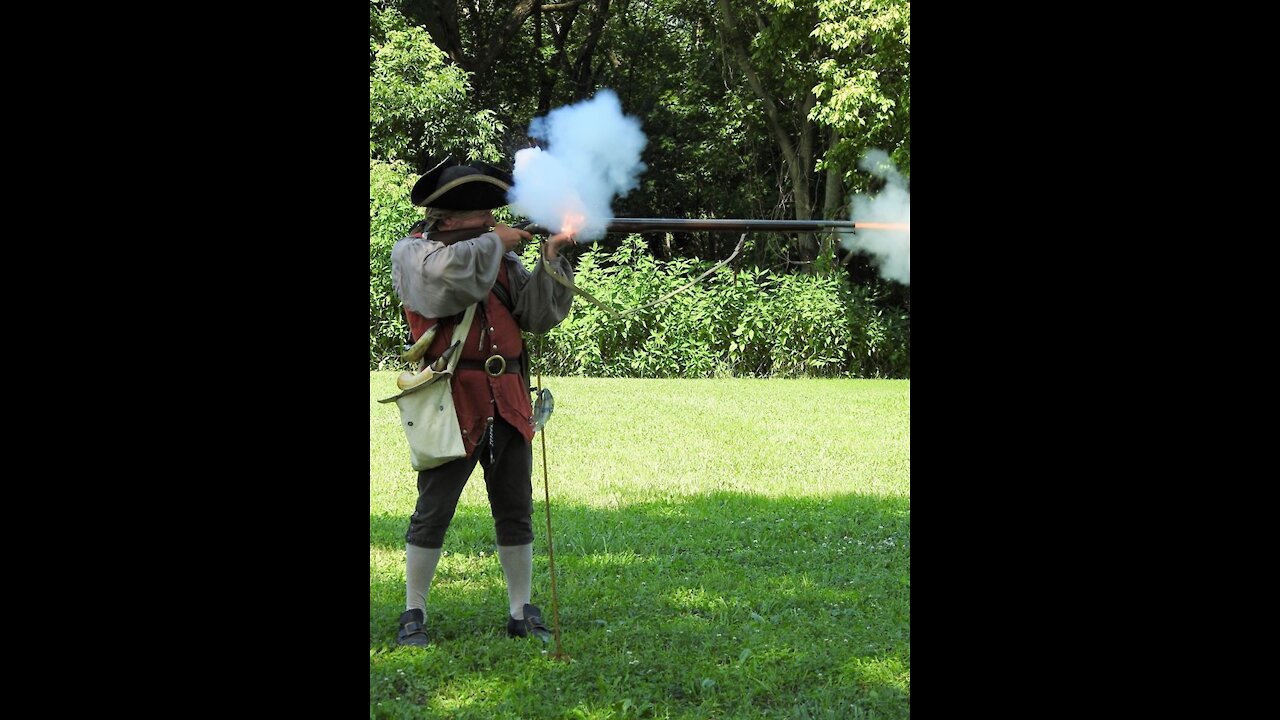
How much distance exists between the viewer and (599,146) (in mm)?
4852

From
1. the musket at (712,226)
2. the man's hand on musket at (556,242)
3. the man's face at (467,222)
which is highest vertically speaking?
the man's face at (467,222)

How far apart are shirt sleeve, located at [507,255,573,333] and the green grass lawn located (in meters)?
1.40

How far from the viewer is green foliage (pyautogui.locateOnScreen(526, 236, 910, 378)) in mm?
18531

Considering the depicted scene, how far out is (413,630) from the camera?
16.4 ft

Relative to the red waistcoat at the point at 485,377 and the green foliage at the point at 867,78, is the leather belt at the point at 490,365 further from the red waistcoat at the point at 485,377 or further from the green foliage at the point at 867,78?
the green foliage at the point at 867,78

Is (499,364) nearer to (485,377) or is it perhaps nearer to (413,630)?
(485,377)

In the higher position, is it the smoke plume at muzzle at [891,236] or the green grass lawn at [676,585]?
the smoke plume at muzzle at [891,236]

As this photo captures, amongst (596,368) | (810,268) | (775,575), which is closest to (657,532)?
(775,575)

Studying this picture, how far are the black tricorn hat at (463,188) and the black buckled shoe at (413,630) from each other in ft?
5.80

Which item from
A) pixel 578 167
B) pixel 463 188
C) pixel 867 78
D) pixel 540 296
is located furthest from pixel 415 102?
pixel 578 167

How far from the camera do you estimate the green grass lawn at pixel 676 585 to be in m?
4.52

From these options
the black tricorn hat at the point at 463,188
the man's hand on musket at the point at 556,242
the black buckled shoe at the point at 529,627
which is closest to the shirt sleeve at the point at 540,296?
the man's hand on musket at the point at 556,242

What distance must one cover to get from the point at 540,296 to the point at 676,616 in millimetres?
1680

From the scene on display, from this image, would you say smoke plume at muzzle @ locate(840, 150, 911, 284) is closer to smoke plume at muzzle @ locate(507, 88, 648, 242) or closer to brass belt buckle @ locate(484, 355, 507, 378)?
smoke plume at muzzle @ locate(507, 88, 648, 242)
